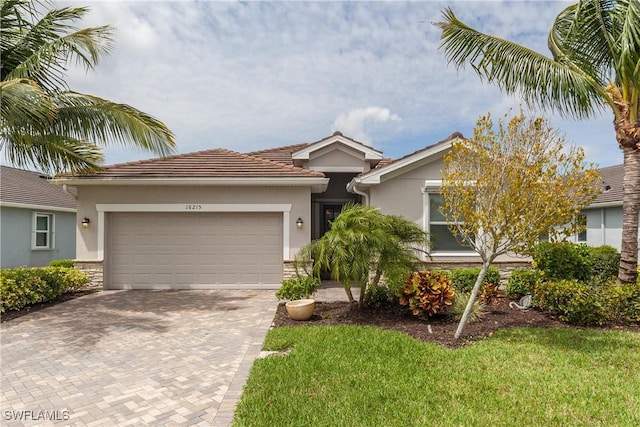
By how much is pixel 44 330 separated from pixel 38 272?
3.21m

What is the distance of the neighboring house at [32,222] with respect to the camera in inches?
634

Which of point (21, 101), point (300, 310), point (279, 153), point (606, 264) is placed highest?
point (279, 153)

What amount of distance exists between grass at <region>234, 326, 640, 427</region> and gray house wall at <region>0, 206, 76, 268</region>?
15981mm

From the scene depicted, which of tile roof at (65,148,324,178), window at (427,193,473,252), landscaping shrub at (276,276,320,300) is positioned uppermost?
tile roof at (65,148,324,178)

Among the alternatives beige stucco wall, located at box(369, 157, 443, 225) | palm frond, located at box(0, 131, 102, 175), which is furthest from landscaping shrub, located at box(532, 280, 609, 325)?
palm frond, located at box(0, 131, 102, 175)

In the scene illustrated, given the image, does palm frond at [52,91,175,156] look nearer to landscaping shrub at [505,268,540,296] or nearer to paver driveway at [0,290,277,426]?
paver driveway at [0,290,277,426]

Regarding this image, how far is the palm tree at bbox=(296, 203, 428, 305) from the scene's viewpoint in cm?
759

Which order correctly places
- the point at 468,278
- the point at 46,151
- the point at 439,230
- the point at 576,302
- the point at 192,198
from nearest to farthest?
the point at 576,302, the point at 46,151, the point at 468,278, the point at 439,230, the point at 192,198

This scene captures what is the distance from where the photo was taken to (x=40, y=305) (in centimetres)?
962

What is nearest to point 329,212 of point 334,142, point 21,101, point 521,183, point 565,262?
point 334,142

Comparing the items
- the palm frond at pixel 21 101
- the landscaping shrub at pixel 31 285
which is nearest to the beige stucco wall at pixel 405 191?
the palm frond at pixel 21 101

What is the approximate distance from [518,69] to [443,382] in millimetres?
7259

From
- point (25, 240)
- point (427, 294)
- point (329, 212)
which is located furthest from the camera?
point (25, 240)

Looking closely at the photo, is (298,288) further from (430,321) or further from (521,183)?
(521,183)
